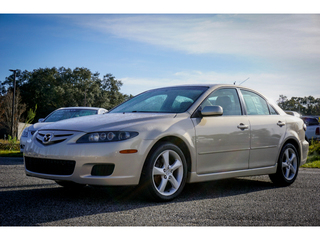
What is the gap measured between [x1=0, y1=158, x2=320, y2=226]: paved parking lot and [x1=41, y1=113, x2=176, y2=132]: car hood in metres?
0.92

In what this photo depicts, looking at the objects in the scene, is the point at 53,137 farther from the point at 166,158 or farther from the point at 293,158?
the point at 293,158

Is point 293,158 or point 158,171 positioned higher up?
point 158,171

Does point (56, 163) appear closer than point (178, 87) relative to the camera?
Yes

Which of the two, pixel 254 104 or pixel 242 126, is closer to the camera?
pixel 242 126

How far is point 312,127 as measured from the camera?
1783 cm

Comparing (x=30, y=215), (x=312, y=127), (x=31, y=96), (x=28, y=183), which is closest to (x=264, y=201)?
(x=30, y=215)

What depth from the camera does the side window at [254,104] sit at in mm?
6211

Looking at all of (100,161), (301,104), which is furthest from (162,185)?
(301,104)

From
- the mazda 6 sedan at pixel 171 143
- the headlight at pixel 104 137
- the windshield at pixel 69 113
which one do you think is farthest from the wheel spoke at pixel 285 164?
the windshield at pixel 69 113

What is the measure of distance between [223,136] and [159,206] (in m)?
1.49

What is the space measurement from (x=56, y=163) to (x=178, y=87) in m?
2.41

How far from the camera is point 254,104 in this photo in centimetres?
637

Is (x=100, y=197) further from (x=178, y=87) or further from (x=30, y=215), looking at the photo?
(x=178, y=87)

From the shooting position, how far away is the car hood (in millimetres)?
4586
